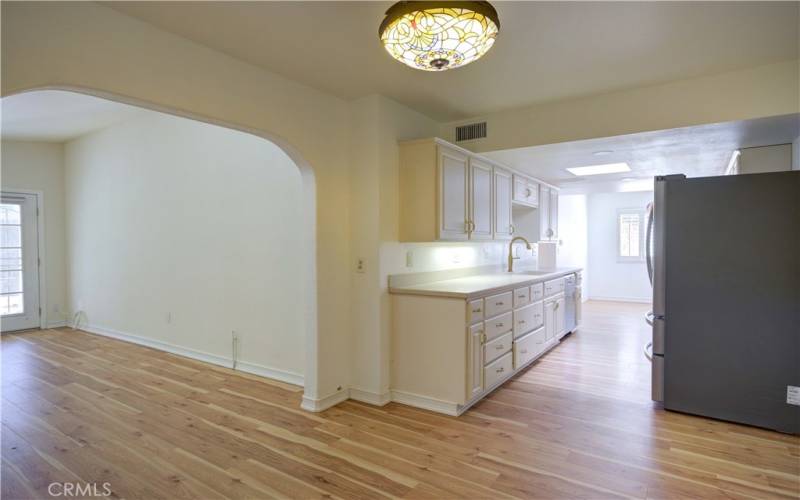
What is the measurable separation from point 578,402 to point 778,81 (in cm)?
269

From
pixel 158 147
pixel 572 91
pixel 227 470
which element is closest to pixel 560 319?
pixel 572 91

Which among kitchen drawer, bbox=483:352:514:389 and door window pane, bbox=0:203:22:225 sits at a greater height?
door window pane, bbox=0:203:22:225

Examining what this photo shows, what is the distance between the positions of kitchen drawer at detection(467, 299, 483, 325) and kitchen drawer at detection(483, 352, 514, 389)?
1.45 ft

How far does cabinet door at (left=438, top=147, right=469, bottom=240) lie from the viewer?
3.43 meters

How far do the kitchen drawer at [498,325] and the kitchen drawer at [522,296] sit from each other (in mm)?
194

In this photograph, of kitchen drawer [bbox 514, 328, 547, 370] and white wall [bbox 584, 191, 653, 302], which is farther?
white wall [bbox 584, 191, 653, 302]

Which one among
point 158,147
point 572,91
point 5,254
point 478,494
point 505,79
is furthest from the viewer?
point 5,254

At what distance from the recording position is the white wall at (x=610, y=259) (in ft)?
30.1

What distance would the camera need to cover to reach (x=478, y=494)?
2154 mm

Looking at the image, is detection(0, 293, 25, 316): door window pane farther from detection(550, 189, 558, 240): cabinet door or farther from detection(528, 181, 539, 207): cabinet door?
detection(550, 189, 558, 240): cabinet door

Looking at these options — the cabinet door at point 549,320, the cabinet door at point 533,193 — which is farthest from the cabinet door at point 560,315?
the cabinet door at point 533,193

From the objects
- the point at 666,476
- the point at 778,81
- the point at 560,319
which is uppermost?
the point at 778,81

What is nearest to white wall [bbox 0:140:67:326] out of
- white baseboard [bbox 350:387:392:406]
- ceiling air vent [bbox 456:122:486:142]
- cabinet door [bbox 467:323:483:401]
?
white baseboard [bbox 350:387:392:406]

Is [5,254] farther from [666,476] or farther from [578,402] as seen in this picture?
[666,476]
